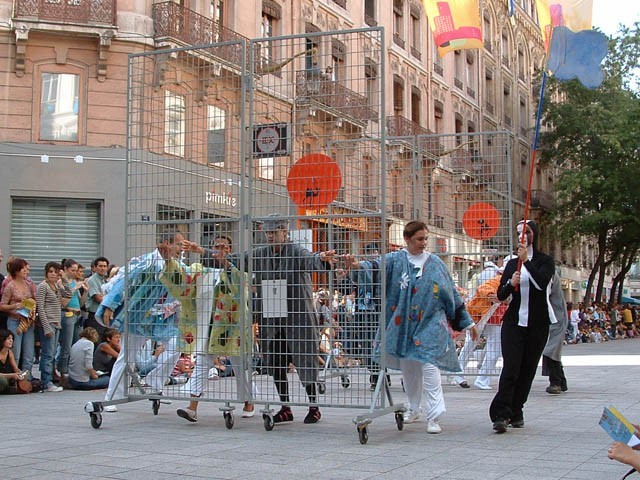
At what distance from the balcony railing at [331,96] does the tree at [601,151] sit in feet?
115

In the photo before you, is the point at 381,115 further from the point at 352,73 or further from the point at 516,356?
the point at 516,356

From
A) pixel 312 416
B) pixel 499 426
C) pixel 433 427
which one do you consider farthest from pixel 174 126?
pixel 499 426

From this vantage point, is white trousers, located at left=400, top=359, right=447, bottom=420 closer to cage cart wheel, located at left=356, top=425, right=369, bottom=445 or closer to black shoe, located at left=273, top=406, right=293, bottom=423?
cage cart wheel, located at left=356, top=425, right=369, bottom=445

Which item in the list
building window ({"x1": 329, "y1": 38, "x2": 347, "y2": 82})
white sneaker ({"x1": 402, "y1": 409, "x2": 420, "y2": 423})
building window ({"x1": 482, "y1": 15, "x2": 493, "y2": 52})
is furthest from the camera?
building window ({"x1": 482, "y1": 15, "x2": 493, "y2": 52})

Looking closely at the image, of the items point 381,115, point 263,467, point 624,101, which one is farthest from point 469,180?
point 624,101

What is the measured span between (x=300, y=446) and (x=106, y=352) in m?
6.40

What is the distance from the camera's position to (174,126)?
8570 mm

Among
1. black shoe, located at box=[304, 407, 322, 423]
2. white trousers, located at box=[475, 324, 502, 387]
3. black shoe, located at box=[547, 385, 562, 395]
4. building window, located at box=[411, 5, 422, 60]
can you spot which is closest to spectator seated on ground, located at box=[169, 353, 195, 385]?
black shoe, located at box=[304, 407, 322, 423]

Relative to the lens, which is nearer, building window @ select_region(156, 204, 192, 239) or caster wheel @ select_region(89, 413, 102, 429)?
caster wheel @ select_region(89, 413, 102, 429)

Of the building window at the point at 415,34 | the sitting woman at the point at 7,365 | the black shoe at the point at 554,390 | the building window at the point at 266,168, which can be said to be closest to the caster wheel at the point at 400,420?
the building window at the point at 266,168

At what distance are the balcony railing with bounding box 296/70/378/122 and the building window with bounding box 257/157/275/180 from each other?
2.09 feet

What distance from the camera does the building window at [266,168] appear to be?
8.43 metres

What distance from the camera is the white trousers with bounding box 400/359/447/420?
25.1ft

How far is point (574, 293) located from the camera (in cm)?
5969
